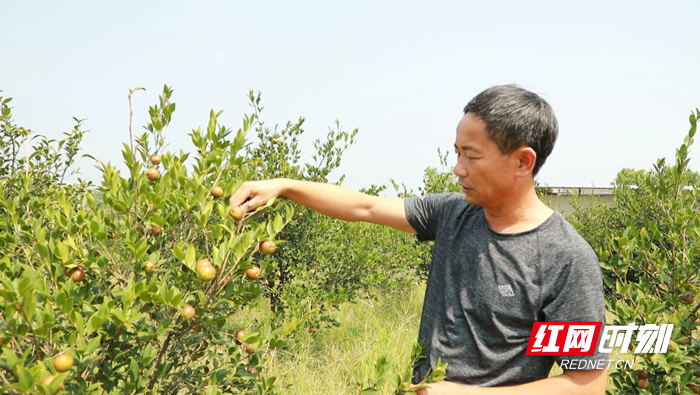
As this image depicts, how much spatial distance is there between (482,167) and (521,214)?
274mm

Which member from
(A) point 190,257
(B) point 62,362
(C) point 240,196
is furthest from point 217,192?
(B) point 62,362

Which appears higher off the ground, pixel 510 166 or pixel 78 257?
pixel 510 166

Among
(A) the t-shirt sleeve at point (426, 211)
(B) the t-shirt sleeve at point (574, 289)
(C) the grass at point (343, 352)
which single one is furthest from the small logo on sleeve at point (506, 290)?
(C) the grass at point (343, 352)

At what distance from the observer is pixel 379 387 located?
5.39 ft

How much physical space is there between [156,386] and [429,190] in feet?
18.0

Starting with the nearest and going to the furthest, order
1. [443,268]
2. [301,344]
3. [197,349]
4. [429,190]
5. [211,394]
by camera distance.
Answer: [211,394] < [443,268] < [197,349] < [301,344] < [429,190]

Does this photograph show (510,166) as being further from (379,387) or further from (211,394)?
(211,394)

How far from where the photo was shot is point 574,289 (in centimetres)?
162

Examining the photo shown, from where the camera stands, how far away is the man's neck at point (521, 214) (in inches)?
72.6

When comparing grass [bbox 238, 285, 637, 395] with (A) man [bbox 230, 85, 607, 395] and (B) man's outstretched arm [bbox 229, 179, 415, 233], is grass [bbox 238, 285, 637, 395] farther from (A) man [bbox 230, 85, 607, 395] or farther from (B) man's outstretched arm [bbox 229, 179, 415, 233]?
(A) man [bbox 230, 85, 607, 395]

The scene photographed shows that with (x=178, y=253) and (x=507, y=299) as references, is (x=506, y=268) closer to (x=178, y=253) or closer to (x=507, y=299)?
(x=507, y=299)

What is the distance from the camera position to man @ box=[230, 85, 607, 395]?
5.37 feet

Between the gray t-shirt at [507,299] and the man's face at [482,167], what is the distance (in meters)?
0.18

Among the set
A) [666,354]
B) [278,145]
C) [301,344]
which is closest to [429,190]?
[278,145]
